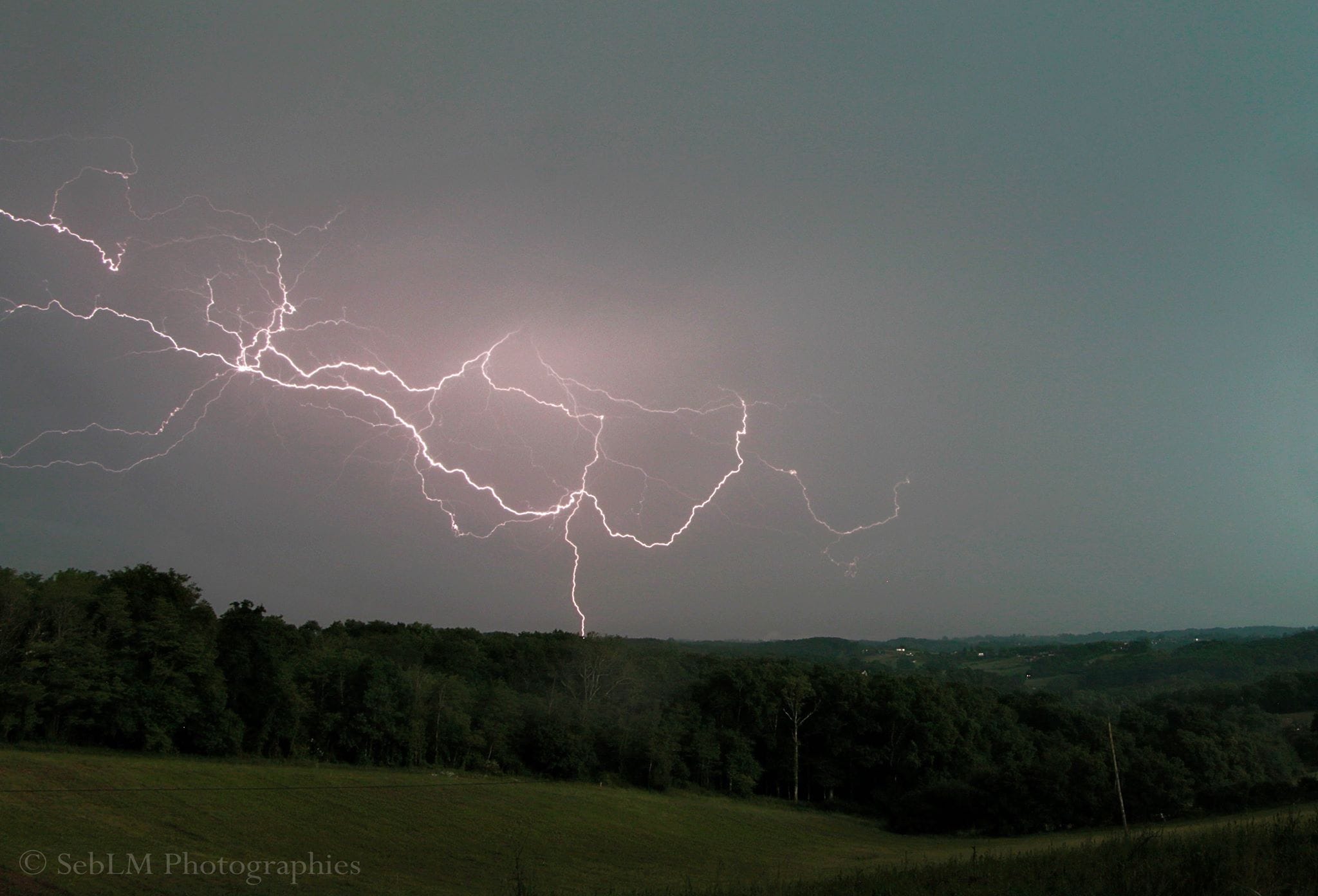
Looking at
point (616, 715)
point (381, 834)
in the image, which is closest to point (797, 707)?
point (616, 715)

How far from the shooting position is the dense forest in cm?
3759

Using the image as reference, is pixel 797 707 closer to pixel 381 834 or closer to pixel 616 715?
pixel 616 715

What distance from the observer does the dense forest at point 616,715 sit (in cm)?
3759

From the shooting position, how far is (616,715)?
54562mm

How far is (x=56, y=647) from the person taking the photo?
36469 millimetres

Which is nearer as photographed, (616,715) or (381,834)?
(381,834)

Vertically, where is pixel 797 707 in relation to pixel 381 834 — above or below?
below

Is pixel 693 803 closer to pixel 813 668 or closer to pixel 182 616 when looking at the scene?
pixel 813 668

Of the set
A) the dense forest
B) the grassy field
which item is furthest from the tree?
the grassy field

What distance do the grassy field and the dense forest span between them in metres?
2.88

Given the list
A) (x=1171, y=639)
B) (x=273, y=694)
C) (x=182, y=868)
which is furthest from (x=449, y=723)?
(x=1171, y=639)

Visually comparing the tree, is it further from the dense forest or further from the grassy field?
the grassy field

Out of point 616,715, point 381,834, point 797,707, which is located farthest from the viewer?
point 797,707

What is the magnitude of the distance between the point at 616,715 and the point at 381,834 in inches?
1071
